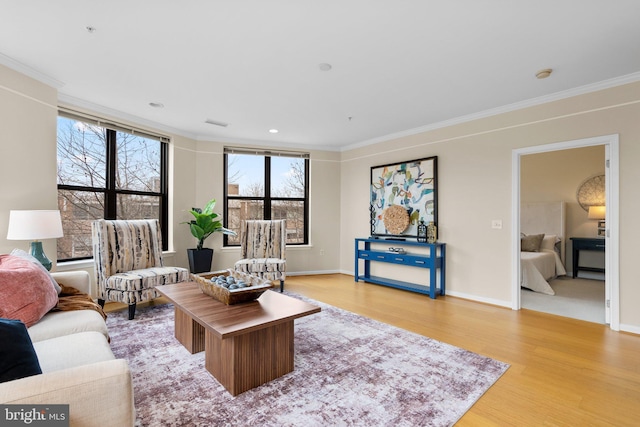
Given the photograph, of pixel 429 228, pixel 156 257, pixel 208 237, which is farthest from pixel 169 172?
Answer: pixel 429 228

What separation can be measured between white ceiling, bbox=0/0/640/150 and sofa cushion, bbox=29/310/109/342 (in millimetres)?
2042

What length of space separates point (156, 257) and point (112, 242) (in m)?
0.54

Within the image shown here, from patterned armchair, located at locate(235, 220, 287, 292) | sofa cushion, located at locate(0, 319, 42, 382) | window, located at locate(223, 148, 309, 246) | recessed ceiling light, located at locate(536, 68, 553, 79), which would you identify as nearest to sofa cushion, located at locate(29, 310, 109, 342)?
sofa cushion, located at locate(0, 319, 42, 382)

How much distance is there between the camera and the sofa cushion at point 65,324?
1.76 metres

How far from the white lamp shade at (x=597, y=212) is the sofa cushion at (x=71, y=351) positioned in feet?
23.9

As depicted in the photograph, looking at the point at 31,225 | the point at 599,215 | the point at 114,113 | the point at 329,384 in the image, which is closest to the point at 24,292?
the point at 31,225

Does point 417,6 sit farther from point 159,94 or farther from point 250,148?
point 250,148

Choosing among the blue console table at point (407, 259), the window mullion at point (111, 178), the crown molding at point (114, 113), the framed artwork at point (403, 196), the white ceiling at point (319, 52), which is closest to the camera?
the white ceiling at point (319, 52)

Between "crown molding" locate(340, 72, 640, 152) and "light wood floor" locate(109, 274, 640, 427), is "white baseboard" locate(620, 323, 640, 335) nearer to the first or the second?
"light wood floor" locate(109, 274, 640, 427)

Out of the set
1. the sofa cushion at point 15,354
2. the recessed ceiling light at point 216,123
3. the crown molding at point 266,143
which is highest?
the recessed ceiling light at point 216,123

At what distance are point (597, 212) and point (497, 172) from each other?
3276 mm

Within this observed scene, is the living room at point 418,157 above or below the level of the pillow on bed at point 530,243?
above

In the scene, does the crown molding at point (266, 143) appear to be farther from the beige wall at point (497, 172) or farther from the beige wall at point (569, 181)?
the beige wall at point (569, 181)

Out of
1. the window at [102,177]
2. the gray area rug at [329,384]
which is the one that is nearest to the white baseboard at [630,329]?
the gray area rug at [329,384]
